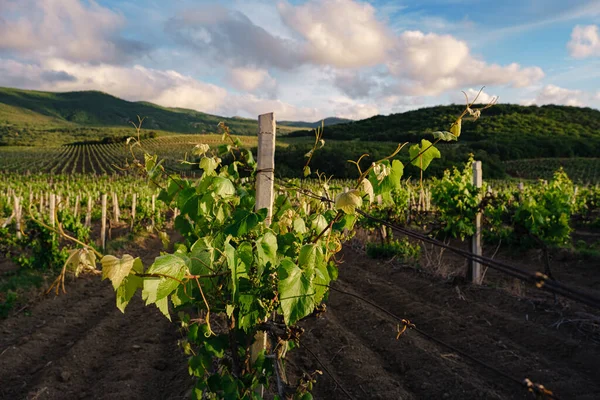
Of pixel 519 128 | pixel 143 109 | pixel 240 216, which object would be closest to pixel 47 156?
pixel 240 216

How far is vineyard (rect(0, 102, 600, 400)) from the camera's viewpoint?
1943 mm

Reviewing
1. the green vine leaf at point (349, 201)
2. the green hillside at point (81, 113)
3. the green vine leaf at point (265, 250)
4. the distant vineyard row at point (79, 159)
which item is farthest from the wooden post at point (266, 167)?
the green hillside at point (81, 113)

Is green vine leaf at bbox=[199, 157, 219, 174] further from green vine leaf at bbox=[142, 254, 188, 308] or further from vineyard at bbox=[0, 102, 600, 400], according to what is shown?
green vine leaf at bbox=[142, 254, 188, 308]

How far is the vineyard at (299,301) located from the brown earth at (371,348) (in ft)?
0.08

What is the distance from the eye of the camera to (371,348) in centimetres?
501

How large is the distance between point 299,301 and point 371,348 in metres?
3.57

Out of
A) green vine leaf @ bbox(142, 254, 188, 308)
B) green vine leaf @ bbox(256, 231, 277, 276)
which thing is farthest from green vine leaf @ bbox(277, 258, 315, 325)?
green vine leaf @ bbox(142, 254, 188, 308)

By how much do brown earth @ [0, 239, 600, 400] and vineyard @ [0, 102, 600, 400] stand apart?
24mm

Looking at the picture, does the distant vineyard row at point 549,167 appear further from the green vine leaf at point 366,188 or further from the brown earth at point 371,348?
the green vine leaf at point 366,188

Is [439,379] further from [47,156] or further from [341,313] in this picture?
[47,156]

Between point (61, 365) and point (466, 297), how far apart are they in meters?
5.56

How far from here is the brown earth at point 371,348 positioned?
4.07 metres

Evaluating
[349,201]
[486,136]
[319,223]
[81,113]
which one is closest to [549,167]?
[486,136]

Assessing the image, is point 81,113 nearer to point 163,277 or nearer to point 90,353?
point 90,353
